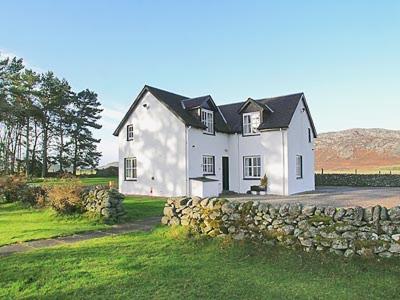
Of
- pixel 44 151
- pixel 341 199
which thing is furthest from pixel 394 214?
pixel 44 151

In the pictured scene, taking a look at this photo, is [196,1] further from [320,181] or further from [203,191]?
[320,181]

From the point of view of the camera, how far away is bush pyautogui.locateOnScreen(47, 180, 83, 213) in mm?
13258

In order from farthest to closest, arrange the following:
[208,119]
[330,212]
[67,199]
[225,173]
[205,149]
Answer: [225,173], [208,119], [205,149], [67,199], [330,212]

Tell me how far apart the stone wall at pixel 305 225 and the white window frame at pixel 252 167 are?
13.5 metres

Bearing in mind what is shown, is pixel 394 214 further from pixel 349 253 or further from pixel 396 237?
pixel 349 253

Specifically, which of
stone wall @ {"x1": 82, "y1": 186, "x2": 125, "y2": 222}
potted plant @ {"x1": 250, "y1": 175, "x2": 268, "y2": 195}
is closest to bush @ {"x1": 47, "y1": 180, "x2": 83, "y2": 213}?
stone wall @ {"x1": 82, "y1": 186, "x2": 125, "y2": 222}

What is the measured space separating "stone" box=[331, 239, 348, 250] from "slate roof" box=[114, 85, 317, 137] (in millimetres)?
14378

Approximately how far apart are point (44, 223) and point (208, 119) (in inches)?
525

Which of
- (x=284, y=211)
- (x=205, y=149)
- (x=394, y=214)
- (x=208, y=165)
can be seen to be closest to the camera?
(x=394, y=214)

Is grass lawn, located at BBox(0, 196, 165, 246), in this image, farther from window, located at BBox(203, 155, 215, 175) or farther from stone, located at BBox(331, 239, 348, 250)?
stone, located at BBox(331, 239, 348, 250)

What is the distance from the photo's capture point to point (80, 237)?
9.82 metres

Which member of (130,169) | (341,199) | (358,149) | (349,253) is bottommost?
(349,253)

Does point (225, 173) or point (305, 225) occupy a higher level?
point (225, 173)

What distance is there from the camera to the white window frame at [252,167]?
22.9 metres
